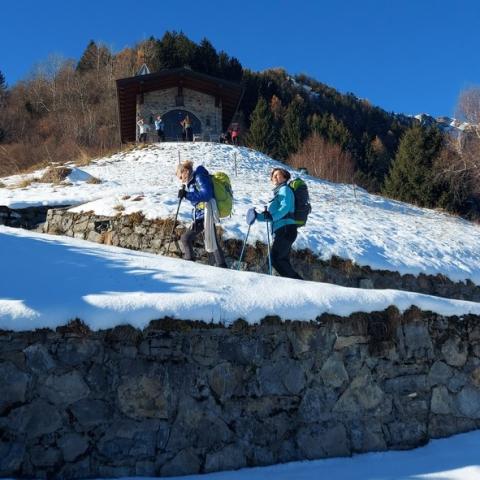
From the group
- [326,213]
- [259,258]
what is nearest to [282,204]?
[259,258]

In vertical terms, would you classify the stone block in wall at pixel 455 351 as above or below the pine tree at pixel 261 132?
below

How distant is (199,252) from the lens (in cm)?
885

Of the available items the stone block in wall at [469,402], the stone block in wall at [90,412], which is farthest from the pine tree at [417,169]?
the stone block in wall at [90,412]

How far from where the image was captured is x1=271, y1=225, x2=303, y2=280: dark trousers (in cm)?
648

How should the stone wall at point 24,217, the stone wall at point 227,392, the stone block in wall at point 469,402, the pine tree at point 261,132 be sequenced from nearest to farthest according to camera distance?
the stone wall at point 227,392 < the stone block in wall at point 469,402 < the stone wall at point 24,217 < the pine tree at point 261,132

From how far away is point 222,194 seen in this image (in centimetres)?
682

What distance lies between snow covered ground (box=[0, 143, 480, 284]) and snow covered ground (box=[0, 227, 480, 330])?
12.8 feet

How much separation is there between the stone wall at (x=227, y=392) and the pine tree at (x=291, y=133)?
35.0 m

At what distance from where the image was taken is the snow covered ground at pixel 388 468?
3904 mm

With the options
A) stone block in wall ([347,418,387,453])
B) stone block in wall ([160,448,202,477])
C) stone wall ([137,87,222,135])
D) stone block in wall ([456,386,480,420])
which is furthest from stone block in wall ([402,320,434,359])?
stone wall ([137,87,222,135])

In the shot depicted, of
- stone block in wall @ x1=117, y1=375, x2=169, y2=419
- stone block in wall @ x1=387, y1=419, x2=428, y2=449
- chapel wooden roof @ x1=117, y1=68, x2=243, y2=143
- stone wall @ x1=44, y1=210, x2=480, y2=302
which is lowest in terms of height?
stone block in wall @ x1=387, y1=419, x2=428, y2=449

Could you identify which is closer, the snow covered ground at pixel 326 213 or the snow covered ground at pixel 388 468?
the snow covered ground at pixel 388 468

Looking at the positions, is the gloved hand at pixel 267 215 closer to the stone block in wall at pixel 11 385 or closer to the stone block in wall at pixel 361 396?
the stone block in wall at pixel 361 396

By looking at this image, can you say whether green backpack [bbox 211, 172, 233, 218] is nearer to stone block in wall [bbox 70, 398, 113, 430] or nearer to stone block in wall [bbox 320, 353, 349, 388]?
stone block in wall [bbox 320, 353, 349, 388]
